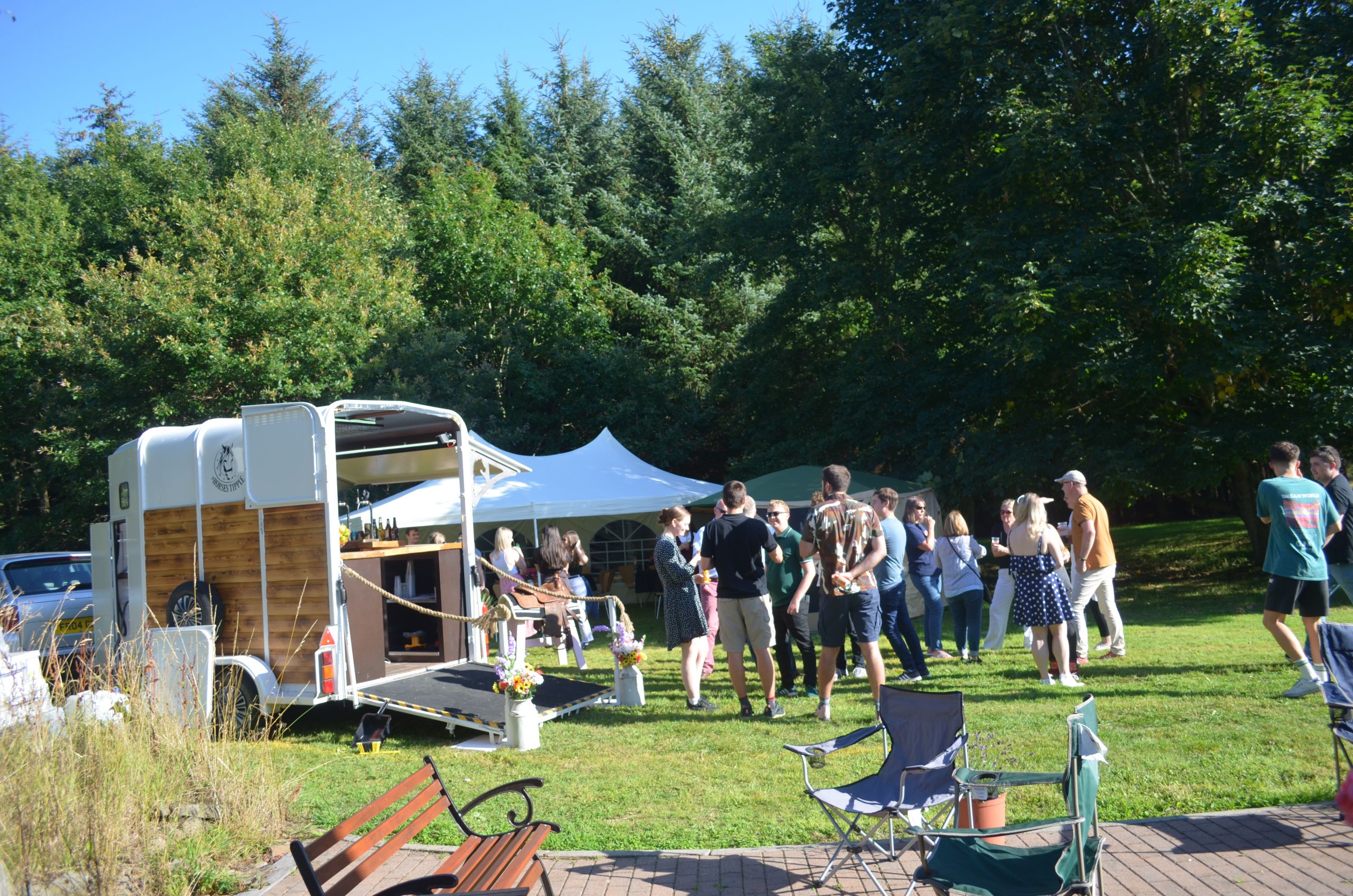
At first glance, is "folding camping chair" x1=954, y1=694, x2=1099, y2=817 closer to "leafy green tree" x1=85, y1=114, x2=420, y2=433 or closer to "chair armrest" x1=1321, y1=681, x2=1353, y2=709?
"chair armrest" x1=1321, y1=681, x2=1353, y2=709

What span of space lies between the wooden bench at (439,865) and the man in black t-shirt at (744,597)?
339cm

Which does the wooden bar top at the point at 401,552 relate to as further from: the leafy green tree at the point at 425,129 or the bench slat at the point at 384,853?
the leafy green tree at the point at 425,129

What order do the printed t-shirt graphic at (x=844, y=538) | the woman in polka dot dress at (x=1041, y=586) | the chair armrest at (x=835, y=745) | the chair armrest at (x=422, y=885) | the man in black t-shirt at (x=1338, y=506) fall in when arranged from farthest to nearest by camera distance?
the woman in polka dot dress at (x=1041, y=586)
the man in black t-shirt at (x=1338, y=506)
the printed t-shirt graphic at (x=844, y=538)
the chair armrest at (x=835, y=745)
the chair armrest at (x=422, y=885)

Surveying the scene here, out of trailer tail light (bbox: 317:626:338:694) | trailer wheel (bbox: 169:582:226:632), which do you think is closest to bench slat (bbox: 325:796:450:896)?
trailer tail light (bbox: 317:626:338:694)

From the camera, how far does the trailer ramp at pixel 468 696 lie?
7426 millimetres

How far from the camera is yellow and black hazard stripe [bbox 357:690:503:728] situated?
7301 mm

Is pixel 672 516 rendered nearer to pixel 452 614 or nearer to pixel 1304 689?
pixel 452 614

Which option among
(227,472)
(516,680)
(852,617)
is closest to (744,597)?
(852,617)

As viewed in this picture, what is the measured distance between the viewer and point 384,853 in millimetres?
3510

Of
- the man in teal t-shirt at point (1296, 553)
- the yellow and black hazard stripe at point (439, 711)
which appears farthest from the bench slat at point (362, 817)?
the man in teal t-shirt at point (1296, 553)

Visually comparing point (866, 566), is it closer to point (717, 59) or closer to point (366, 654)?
point (366, 654)

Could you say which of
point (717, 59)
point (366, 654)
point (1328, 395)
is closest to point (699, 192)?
point (717, 59)

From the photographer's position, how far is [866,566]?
6.84m

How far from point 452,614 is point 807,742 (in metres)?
3.99
